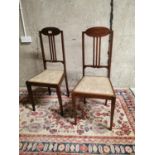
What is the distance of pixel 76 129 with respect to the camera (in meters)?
1.61

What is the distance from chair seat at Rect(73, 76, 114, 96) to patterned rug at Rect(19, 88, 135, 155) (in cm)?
41

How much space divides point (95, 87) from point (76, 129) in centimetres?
49

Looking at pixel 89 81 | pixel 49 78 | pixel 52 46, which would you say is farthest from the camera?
pixel 52 46

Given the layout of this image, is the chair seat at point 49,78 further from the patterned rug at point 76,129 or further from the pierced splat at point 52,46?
the patterned rug at point 76,129

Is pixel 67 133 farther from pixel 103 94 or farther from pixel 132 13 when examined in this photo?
pixel 132 13

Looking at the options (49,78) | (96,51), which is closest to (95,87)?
(96,51)

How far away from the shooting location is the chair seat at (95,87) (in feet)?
4.87

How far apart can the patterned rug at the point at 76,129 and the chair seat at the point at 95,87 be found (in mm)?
415

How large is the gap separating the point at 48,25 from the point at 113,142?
1649mm

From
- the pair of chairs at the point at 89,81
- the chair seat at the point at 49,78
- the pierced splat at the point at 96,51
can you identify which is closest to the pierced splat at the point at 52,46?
the pair of chairs at the point at 89,81

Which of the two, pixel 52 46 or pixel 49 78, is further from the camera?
pixel 52 46

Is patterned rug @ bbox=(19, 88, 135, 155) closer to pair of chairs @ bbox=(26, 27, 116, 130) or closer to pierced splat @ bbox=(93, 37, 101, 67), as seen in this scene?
pair of chairs @ bbox=(26, 27, 116, 130)

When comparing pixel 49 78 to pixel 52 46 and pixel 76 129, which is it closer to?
pixel 52 46
